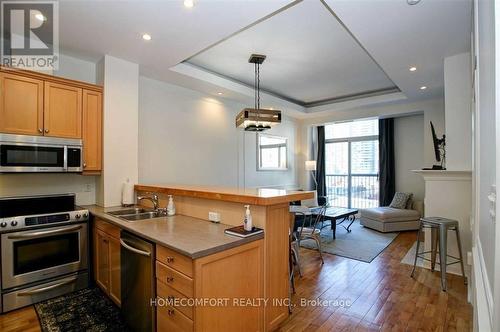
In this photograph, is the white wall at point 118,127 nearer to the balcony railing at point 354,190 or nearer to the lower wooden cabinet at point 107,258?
the lower wooden cabinet at point 107,258

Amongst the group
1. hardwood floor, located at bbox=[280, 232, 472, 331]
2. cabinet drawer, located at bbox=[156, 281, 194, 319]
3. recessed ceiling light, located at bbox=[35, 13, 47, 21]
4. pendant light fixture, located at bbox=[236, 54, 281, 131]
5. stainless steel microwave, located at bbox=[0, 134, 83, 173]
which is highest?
recessed ceiling light, located at bbox=[35, 13, 47, 21]

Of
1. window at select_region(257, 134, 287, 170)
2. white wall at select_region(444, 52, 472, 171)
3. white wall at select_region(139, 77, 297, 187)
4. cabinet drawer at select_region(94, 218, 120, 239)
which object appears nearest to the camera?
cabinet drawer at select_region(94, 218, 120, 239)

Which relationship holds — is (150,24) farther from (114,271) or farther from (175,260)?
(114,271)

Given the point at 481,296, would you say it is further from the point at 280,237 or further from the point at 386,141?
the point at 386,141

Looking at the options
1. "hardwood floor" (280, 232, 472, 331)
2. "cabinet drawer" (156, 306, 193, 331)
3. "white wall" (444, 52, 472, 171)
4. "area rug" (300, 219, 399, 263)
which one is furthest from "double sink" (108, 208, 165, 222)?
"white wall" (444, 52, 472, 171)

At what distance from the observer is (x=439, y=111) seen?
204 inches

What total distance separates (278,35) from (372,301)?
3275mm

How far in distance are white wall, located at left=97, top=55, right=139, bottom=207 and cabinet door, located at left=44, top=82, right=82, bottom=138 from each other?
30cm

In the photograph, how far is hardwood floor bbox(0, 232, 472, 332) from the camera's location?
224 centimetres

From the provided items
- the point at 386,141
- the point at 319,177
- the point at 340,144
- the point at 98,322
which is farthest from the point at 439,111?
→ the point at 98,322

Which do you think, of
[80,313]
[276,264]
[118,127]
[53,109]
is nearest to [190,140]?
[118,127]

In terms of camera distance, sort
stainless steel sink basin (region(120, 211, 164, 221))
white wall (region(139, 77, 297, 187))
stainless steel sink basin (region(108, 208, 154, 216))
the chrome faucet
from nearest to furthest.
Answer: stainless steel sink basin (region(120, 211, 164, 221))
stainless steel sink basin (region(108, 208, 154, 216))
the chrome faucet
white wall (region(139, 77, 297, 187))

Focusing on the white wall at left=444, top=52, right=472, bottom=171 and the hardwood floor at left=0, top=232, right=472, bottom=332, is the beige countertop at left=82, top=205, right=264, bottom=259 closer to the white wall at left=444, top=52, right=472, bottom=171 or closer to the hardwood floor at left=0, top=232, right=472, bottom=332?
the hardwood floor at left=0, top=232, right=472, bottom=332

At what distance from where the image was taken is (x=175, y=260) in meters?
1.71
